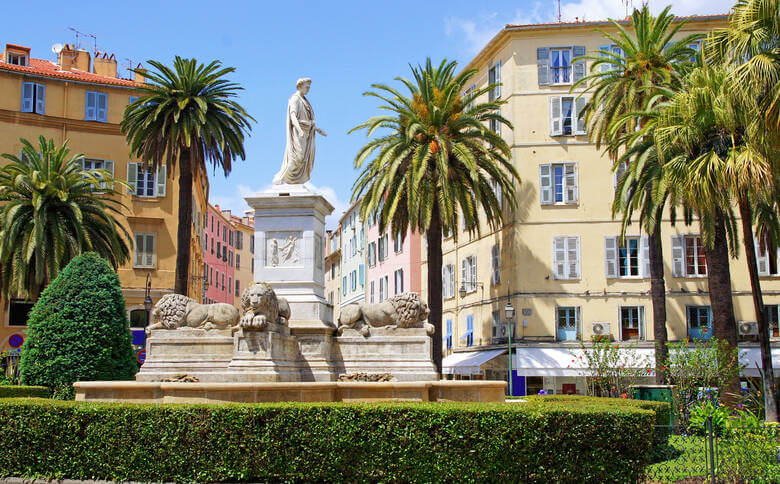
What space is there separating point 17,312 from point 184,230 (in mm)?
16357

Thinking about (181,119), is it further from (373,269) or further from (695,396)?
(373,269)

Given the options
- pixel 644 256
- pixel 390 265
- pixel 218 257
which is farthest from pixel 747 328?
pixel 218 257

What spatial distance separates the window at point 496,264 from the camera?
4344 centimetres

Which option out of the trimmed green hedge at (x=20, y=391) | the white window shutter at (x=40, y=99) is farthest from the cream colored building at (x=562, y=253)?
the white window shutter at (x=40, y=99)

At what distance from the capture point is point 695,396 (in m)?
22.5

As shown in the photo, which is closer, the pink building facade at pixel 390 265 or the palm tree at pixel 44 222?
the palm tree at pixel 44 222

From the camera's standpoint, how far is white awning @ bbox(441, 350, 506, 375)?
40688 millimetres

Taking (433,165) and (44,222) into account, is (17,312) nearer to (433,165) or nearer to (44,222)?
(44,222)

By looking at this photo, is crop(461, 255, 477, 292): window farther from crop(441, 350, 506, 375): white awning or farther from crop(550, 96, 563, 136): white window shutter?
crop(550, 96, 563, 136): white window shutter

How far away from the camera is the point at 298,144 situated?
16.8 metres

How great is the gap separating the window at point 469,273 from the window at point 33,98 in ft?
84.5

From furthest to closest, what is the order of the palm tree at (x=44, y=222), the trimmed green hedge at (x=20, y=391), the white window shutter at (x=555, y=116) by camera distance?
the white window shutter at (x=555, y=116) < the palm tree at (x=44, y=222) < the trimmed green hedge at (x=20, y=391)

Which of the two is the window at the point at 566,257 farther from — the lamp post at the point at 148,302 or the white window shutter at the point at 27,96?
the white window shutter at the point at 27,96

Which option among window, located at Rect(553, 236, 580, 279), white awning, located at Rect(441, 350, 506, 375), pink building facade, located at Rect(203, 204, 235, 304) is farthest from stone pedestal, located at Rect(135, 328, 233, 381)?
pink building facade, located at Rect(203, 204, 235, 304)
